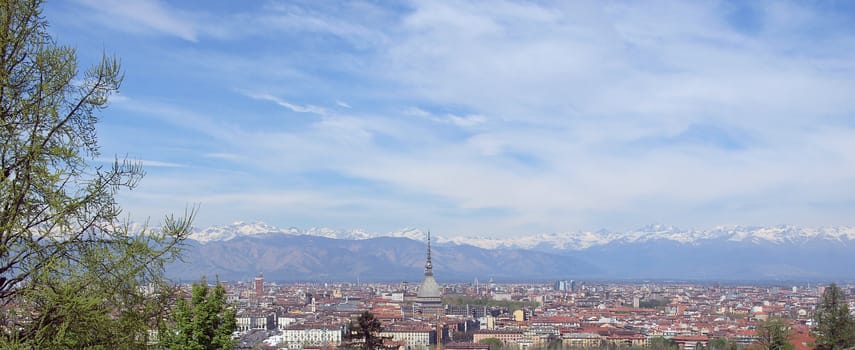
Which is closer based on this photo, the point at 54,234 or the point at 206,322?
the point at 54,234

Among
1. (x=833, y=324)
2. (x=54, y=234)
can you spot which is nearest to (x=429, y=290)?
(x=833, y=324)

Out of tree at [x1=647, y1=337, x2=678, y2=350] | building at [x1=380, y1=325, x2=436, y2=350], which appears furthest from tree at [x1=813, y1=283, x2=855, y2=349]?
building at [x1=380, y1=325, x2=436, y2=350]

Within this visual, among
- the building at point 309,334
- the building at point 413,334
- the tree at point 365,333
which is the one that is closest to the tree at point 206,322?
the tree at point 365,333

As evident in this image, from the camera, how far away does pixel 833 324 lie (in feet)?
68.5

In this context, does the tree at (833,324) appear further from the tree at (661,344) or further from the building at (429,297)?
the building at (429,297)

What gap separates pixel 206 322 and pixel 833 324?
16535 mm

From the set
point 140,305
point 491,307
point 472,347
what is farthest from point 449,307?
point 140,305

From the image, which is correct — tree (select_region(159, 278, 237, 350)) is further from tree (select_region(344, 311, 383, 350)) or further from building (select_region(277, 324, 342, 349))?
building (select_region(277, 324, 342, 349))

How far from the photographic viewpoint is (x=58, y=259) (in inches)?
164

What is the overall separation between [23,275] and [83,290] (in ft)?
0.95

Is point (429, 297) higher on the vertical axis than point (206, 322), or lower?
lower

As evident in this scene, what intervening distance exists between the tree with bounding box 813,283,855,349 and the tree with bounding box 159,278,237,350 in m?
15.7

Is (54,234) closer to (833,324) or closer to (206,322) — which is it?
(206,322)

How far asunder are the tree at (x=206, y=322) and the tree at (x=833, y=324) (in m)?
15.7
